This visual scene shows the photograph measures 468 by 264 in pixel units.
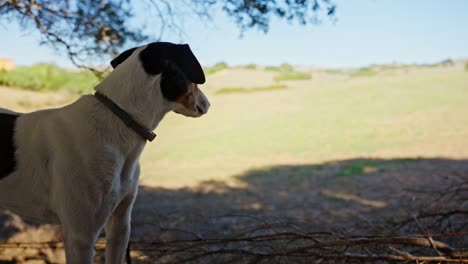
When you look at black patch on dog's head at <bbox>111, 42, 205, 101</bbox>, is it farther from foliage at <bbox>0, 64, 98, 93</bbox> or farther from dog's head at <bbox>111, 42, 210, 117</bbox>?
foliage at <bbox>0, 64, 98, 93</bbox>

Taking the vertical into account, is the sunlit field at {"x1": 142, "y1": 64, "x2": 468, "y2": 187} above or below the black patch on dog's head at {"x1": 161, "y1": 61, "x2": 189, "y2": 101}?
above

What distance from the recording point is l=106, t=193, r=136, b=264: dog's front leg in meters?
1.79

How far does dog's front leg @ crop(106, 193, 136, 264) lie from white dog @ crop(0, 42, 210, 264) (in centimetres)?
11

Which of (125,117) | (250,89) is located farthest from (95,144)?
(250,89)

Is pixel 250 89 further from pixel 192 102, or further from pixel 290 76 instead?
pixel 192 102

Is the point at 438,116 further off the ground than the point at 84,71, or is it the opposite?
the point at 438,116

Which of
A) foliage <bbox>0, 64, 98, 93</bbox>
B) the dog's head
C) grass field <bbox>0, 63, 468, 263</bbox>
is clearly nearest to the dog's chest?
the dog's head

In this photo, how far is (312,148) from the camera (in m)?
11.4

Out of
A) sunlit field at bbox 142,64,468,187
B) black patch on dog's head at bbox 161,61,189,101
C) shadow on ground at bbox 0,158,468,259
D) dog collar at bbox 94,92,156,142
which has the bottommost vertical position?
shadow on ground at bbox 0,158,468,259

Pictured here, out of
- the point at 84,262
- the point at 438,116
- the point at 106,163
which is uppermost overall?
the point at 438,116

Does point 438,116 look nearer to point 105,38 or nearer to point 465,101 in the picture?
point 465,101

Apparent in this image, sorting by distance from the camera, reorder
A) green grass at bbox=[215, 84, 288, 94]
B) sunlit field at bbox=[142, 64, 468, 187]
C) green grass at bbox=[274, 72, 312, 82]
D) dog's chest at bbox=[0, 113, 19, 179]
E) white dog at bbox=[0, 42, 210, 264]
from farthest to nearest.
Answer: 1. green grass at bbox=[274, 72, 312, 82]
2. green grass at bbox=[215, 84, 288, 94]
3. sunlit field at bbox=[142, 64, 468, 187]
4. dog's chest at bbox=[0, 113, 19, 179]
5. white dog at bbox=[0, 42, 210, 264]

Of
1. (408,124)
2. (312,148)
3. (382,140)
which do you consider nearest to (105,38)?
(312,148)

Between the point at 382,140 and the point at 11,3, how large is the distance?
9.59 metres
